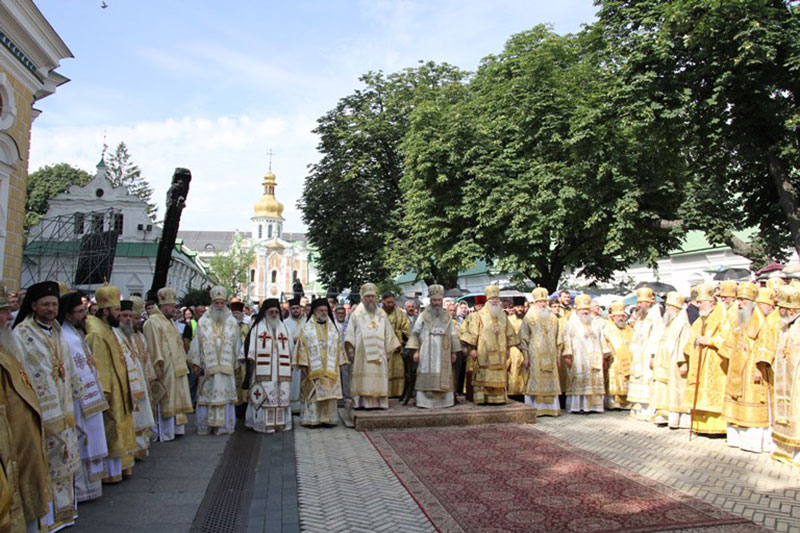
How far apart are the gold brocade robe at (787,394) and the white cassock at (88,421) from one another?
7256 mm

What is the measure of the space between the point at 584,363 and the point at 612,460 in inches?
143

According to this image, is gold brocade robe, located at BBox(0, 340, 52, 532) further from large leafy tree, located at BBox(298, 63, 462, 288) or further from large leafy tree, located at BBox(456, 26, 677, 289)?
large leafy tree, located at BBox(298, 63, 462, 288)

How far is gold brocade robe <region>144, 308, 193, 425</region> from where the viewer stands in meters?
8.18

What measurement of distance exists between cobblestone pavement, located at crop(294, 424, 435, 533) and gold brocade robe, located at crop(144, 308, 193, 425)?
179 cm

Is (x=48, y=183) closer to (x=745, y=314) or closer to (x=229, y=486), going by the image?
(x=229, y=486)

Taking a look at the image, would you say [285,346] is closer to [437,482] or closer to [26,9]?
[437,482]

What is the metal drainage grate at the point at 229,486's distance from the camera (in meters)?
5.27

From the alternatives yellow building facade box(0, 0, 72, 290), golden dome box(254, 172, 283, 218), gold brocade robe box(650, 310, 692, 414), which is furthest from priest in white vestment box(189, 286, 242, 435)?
golden dome box(254, 172, 283, 218)

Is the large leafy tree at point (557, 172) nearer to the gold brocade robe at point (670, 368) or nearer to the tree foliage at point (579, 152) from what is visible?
the tree foliage at point (579, 152)

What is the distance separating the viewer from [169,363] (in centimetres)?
841

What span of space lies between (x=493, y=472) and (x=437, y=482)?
75 cm

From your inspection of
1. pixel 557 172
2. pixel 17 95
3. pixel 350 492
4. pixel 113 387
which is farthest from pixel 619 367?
pixel 17 95

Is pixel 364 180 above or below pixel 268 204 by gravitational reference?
below

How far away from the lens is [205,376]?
351 inches
